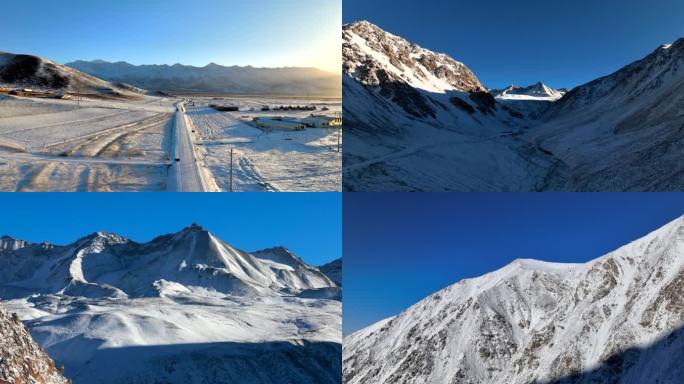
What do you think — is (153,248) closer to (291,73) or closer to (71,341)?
(291,73)

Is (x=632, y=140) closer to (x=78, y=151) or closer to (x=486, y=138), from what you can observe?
(x=486, y=138)

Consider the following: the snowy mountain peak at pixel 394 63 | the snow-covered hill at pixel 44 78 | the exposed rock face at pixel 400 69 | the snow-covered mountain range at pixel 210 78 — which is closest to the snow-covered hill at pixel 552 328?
the exposed rock face at pixel 400 69

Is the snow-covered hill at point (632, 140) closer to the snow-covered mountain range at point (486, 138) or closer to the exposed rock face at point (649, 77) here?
the exposed rock face at point (649, 77)

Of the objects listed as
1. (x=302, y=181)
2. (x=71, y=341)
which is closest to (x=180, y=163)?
(x=302, y=181)

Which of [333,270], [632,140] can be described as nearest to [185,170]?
[632,140]

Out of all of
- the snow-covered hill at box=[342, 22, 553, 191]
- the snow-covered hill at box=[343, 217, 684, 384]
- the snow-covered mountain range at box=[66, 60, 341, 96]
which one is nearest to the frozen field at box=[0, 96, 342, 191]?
the snow-covered hill at box=[342, 22, 553, 191]

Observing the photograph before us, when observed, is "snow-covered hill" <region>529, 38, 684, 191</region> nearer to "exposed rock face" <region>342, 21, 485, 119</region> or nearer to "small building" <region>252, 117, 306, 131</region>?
"small building" <region>252, 117, 306, 131</region>
